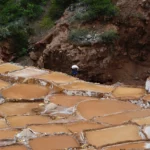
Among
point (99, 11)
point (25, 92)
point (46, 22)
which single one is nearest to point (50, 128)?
point (25, 92)

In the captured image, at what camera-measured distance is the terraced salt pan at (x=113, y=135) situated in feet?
7.28

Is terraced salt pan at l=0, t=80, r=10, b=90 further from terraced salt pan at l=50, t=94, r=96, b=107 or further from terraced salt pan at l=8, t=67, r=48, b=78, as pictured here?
terraced salt pan at l=50, t=94, r=96, b=107

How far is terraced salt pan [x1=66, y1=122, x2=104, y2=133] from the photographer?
2.39 metres

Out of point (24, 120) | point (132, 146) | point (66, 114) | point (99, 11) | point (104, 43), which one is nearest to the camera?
point (132, 146)

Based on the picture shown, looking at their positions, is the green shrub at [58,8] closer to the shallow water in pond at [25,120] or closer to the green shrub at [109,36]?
the green shrub at [109,36]

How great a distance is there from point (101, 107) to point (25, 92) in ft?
2.08

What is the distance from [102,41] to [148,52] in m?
1.51

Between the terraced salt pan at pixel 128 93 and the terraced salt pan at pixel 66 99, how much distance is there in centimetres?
25

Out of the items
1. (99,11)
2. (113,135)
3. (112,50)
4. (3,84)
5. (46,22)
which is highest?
(46,22)

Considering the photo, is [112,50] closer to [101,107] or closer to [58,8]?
[58,8]

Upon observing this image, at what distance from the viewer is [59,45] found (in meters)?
10.3

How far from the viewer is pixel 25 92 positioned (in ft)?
9.96

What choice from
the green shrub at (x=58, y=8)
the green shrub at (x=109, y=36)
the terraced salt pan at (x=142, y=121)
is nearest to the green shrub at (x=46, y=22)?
the green shrub at (x=58, y=8)

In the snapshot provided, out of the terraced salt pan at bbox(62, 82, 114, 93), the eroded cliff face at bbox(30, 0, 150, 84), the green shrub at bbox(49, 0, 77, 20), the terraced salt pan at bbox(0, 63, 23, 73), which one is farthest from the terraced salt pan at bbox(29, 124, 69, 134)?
the green shrub at bbox(49, 0, 77, 20)
